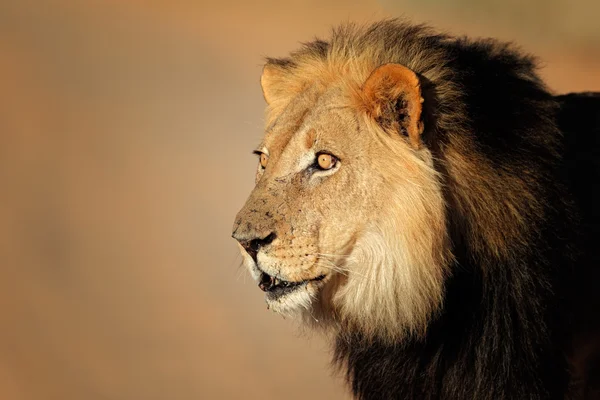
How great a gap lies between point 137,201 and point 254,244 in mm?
5324

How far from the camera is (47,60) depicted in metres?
9.61

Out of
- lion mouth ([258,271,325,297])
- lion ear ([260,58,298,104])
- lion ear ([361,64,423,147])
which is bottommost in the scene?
lion mouth ([258,271,325,297])

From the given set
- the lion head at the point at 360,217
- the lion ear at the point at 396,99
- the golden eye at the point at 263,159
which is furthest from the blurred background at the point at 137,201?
the lion ear at the point at 396,99

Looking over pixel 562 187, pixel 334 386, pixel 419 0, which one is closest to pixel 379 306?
pixel 562 187

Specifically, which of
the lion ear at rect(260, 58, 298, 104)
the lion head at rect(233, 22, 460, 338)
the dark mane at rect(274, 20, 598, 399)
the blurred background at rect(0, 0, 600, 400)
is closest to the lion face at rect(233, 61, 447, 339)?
the lion head at rect(233, 22, 460, 338)

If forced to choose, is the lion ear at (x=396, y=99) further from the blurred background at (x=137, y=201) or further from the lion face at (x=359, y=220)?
the blurred background at (x=137, y=201)

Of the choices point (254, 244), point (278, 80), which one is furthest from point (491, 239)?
point (278, 80)

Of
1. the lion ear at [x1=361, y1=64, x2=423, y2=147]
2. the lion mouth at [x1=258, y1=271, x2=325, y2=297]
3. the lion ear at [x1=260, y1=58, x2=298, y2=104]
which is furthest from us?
the lion ear at [x1=260, y1=58, x2=298, y2=104]

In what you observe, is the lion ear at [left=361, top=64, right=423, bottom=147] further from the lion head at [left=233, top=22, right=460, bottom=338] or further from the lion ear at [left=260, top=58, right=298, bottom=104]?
the lion ear at [left=260, top=58, right=298, bottom=104]

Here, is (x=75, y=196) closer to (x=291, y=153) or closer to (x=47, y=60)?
(x=47, y=60)

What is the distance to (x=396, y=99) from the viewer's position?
130 inches

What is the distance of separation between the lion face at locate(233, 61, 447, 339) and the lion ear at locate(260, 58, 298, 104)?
42 cm

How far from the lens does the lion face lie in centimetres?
325

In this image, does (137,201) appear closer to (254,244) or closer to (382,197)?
(254,244)
